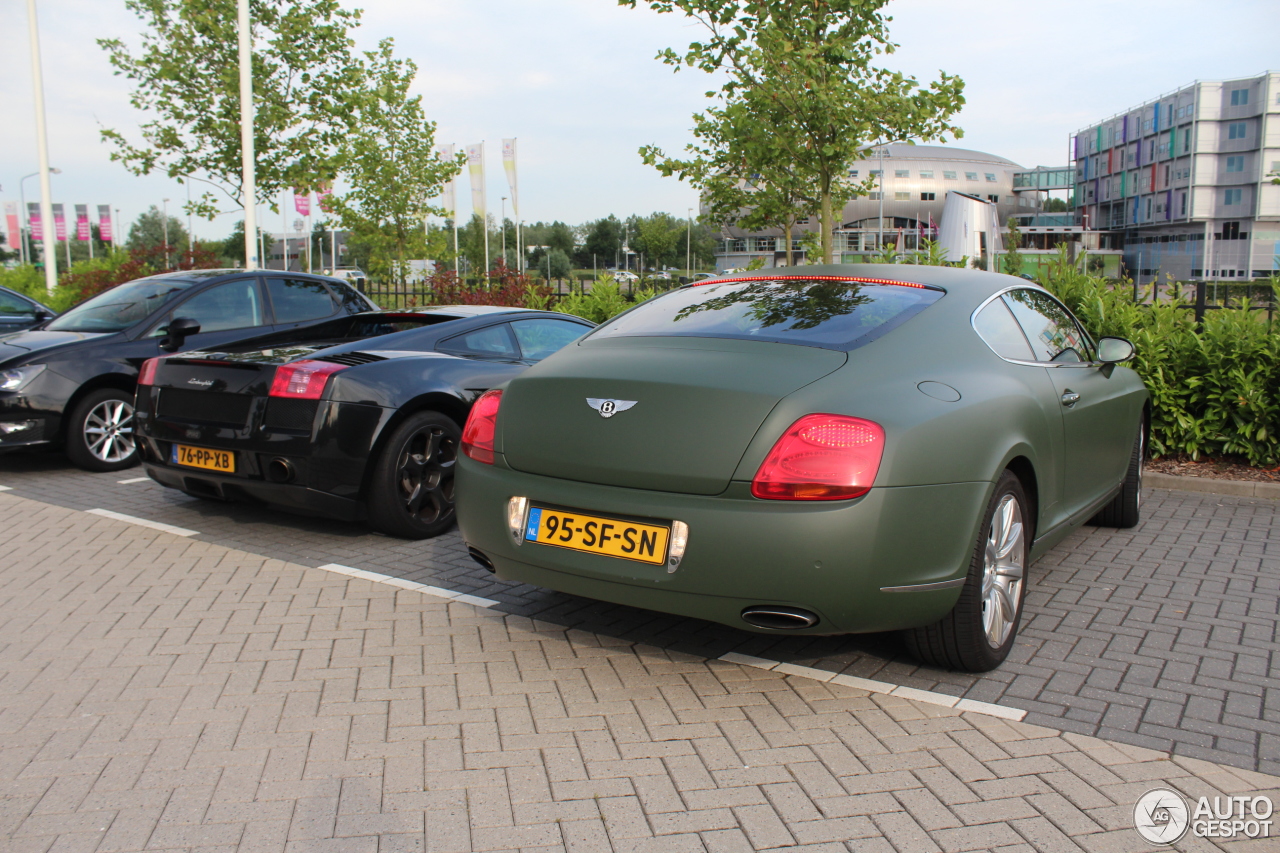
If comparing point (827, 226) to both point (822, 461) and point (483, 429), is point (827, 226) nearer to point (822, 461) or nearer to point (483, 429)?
point (483, 429)

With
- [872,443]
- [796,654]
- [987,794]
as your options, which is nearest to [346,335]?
[796,654]

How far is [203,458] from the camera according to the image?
5.34 m

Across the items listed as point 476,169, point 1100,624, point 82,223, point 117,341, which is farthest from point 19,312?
point 82,223

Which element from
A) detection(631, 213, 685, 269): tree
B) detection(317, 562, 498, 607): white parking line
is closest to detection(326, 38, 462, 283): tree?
detection(317, 562, 498, 607): white parking line

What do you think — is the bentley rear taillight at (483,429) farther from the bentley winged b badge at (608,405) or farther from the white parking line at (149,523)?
the white parking line at (149,523)

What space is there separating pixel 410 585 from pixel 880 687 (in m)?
2.28

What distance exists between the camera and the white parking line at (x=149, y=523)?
221 inches

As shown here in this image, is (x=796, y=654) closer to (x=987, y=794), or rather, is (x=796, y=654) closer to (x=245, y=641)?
(x=987, y=794)

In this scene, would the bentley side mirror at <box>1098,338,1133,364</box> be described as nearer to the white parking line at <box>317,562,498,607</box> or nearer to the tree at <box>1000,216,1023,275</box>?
the white parking line at <box>317,562,498,607</box>

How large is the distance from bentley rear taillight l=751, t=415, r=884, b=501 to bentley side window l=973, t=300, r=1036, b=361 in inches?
42.3

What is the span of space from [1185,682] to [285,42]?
53.3 feet

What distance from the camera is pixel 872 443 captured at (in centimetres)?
299

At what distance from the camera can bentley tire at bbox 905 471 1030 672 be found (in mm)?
3322

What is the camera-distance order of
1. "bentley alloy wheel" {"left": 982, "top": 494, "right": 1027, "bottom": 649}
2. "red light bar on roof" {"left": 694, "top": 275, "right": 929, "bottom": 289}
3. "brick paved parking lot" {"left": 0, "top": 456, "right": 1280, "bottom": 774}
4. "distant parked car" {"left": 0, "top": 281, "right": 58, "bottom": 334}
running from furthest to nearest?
1. "distant parked car" {"left": 0, "top": 281, "right": 58, "bottom": 334}
2. "red light bar on roof" {"left": 694, "top": 275, "right": 929, "bottom": 289}
3. "bentley alloy wheel" {"left": 982, "top": 494, "right": 1027, "bottom": 649}
4. "brick paved parking lot" {"left": 0, "top": 456, "right": 1280, "bottom": 774}
